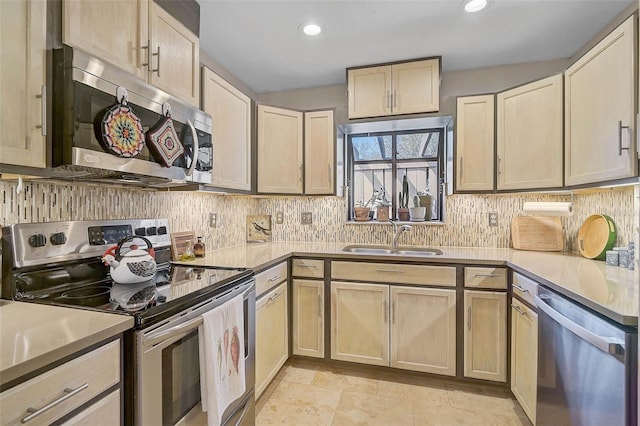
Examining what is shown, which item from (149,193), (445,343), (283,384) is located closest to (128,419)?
(149,193)

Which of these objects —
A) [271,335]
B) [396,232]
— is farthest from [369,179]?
[271,335]

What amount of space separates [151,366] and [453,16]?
2.34 meters

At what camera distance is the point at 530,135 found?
2.15 metres

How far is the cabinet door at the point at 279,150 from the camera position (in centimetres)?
258

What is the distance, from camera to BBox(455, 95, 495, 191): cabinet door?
7.73 ft

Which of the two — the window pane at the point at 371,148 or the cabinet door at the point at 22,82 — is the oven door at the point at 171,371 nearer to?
the cabinet door at the point at 22,82

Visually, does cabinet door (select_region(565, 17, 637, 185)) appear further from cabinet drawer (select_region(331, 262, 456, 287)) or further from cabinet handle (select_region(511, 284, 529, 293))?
cabinet drawer (select_region(331, 262, 456, 287))

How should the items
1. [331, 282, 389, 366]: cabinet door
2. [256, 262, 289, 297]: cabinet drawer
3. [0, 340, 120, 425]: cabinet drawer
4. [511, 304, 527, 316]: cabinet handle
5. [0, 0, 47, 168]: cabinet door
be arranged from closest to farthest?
[0, 340, 120, 425]: cabinet drawer
[0, 0, 47, 168]: cabinet door
[511, 304, 527, 316]: cabinet handle
[256, 262, 289, 297]: cabinet drawer
[331, 282, 389, 366]: cabinet door

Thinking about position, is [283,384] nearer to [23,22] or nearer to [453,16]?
[23,22]

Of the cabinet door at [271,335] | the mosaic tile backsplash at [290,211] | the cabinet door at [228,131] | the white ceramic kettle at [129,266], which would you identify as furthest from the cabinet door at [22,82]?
the cabinet door at [271,335]

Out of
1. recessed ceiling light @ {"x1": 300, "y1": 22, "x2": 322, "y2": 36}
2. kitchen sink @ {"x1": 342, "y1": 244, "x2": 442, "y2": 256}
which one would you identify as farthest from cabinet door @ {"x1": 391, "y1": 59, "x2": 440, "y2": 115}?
kitchen sink @ {"x1": 342, "y1": 244, "x2": 442, "y2": 256}

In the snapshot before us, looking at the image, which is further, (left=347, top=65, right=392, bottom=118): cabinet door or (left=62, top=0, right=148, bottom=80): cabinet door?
(left=347, top=65, right=392, bottom=118): cabinet door

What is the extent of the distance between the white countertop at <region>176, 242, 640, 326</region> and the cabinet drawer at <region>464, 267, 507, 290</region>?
56mm

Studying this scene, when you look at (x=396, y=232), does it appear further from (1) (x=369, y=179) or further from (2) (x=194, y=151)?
(2) (x=194, y=151)
